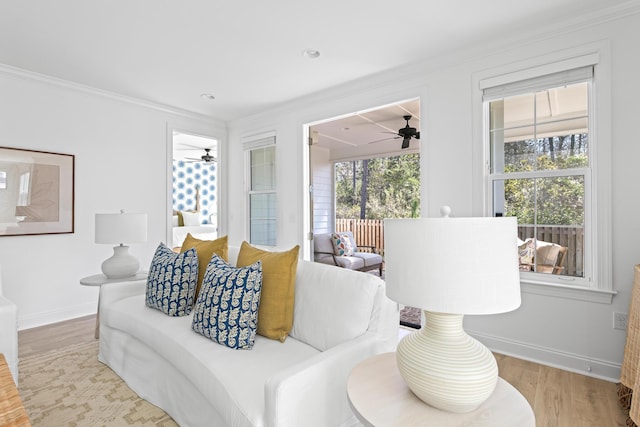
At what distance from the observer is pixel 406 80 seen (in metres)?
3.31

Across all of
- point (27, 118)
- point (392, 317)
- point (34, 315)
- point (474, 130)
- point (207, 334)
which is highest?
point (27, 118)

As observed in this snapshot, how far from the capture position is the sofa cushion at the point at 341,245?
18.7 feet

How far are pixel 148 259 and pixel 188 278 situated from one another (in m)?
2.43

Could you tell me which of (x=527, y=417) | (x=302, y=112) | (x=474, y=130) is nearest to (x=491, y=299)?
(x=527, y=417)

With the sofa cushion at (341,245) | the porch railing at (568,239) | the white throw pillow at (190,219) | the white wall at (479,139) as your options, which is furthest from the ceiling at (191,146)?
the porch railing at (568,239)

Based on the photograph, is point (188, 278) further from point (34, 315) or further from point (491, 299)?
point (34, 315)

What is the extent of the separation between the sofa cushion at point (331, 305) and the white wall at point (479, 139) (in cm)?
169

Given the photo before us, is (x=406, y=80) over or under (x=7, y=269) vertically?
over

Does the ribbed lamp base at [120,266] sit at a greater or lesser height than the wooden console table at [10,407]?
greater

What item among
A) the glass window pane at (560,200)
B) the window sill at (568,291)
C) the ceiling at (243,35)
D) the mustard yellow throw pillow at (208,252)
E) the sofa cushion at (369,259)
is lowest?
the sofa cushion at (369,259)

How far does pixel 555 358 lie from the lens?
2.50 meters

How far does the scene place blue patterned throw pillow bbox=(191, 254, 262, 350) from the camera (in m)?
1.65

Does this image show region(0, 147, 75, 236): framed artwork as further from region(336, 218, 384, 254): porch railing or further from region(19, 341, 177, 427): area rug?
region(336, 218, 384, 254): porch railing

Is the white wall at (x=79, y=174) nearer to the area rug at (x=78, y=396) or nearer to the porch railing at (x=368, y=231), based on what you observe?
the area rug at (x=78, y=396)
